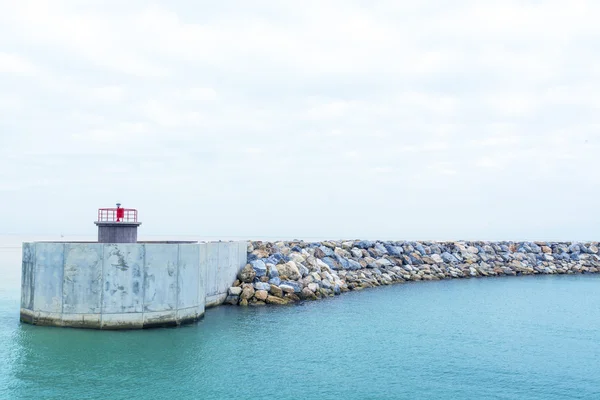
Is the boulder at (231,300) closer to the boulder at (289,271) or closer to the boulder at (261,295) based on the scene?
the boulder at (261,295)

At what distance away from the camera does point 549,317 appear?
21.8 meters

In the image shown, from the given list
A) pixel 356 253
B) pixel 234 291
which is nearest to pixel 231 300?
pixel 234 291

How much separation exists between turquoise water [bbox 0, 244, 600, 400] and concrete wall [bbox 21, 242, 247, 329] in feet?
1.75

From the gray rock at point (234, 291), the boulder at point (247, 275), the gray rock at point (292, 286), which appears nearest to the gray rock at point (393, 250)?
the gray rock at point (292, 286)

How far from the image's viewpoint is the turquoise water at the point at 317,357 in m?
11.5

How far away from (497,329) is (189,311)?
37.7 ft

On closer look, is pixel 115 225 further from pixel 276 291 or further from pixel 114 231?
pixel 276 291

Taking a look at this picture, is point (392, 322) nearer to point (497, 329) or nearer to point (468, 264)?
point (497, 329)

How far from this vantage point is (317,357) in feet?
46.3

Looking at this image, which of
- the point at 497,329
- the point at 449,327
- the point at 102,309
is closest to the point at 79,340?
the point at 102,309

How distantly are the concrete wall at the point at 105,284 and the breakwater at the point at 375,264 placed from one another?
625 centimetres

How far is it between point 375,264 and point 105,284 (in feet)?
68.8

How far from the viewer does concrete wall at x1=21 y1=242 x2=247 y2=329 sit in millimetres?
15445

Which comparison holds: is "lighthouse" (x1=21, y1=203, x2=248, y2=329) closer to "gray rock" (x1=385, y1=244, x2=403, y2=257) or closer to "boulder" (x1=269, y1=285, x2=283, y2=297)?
"boulder" (x1=269, y1=285, x2=283, y2=297)
